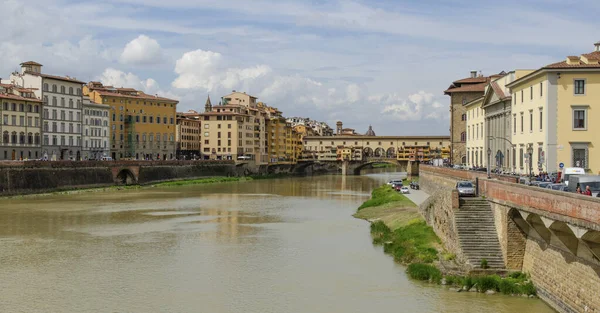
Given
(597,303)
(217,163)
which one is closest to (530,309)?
(597,303)

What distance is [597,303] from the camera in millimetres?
18344

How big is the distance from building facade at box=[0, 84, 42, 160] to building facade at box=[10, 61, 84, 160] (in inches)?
58.1

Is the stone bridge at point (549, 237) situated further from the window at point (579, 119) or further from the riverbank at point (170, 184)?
the riverbank at point (170, 184)

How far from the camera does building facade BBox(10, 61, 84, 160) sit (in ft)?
289

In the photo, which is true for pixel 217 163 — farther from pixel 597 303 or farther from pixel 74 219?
pixel 597 303

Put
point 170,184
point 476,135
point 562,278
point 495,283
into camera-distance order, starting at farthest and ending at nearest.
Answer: point 170,184
point 476,135
point 495,283
point 562,278

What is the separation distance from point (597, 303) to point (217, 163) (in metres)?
101

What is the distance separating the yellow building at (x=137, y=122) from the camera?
109375 mm

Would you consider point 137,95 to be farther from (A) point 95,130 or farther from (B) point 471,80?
(B) point 471,80

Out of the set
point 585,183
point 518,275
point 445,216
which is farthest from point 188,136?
point 585,183

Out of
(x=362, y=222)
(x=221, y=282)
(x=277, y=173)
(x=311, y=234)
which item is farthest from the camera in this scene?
(x=277, y=173)

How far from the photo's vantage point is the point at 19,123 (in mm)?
83500

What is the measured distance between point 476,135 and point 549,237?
43.2m

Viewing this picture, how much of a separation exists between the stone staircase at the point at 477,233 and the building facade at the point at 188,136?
111m
